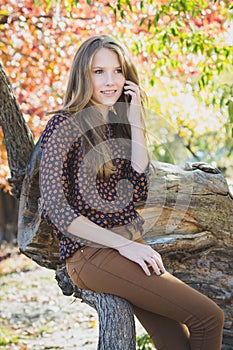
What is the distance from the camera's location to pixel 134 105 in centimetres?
311

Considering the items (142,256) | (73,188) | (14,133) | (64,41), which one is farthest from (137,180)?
(64,41)

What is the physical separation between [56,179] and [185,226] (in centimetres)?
120

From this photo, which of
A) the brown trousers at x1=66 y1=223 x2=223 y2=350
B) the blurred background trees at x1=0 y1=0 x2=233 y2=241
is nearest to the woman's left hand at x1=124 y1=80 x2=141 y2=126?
the brown trousers at x1=66 y1=223 x2=223 y2=350

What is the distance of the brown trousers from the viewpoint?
2.63 metres

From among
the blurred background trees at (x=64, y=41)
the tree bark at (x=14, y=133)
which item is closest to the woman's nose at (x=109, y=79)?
the tree bark at (x=14, y=133)

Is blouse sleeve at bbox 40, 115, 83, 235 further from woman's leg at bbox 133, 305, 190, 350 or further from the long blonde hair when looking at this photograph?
woman's leg at bbox 133, 305, 190, 350

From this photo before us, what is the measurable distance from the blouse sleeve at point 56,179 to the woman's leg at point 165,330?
603 millimetres

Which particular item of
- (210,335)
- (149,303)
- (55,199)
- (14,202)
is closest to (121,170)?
(55,199)

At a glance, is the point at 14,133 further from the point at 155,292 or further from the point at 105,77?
the point at 155,292

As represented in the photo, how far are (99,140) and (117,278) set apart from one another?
725 mm

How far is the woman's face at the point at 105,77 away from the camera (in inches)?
115

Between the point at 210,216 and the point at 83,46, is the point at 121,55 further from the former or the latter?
the point at 210,216

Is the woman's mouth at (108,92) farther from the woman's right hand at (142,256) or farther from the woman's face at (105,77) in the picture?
the woman's right hand at (142,256)

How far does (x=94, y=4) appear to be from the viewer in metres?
6.84
